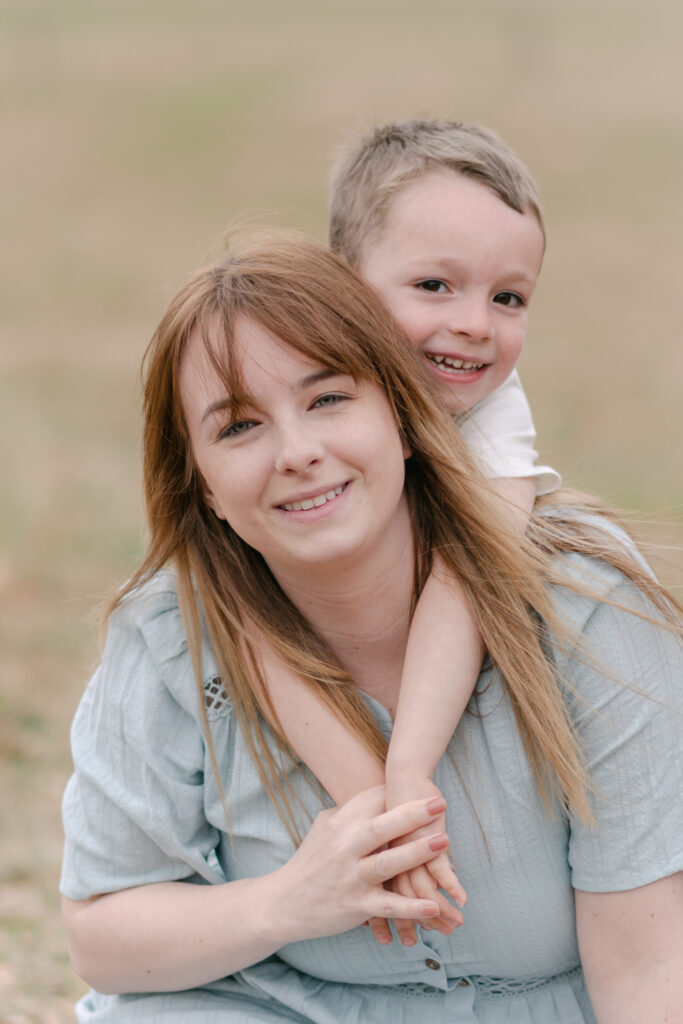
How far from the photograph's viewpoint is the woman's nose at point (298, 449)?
213 centimetres

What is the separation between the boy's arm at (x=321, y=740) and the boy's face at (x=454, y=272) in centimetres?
65

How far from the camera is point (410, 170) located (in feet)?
8.80

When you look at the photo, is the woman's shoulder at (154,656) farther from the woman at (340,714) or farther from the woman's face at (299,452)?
the woman's face at (299,452)

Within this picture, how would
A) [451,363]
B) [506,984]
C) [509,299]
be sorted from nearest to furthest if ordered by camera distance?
1. [506,984]
2. [451,363]
3. [509,299]

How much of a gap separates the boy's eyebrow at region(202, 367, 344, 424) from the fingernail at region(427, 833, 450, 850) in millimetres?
761

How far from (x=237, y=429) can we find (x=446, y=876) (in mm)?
820

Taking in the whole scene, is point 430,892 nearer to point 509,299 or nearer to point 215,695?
point 215,695

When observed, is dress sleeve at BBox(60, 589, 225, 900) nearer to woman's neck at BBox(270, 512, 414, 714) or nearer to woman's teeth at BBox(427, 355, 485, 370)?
woman's neck at BBox(270, 512, 414, 714)

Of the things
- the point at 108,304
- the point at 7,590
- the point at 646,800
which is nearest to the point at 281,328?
the point at 646,800

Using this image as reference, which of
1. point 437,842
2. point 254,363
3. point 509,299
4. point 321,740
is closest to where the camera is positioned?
point 437,842

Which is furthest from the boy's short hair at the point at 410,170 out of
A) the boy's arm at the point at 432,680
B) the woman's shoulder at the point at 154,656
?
the woman's shoulder at the point at 154,656

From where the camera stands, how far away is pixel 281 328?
2.15m

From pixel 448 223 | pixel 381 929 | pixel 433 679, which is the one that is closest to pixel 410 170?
pixel 448 223

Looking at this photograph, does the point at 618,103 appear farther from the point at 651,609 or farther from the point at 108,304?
the point at 651,609
